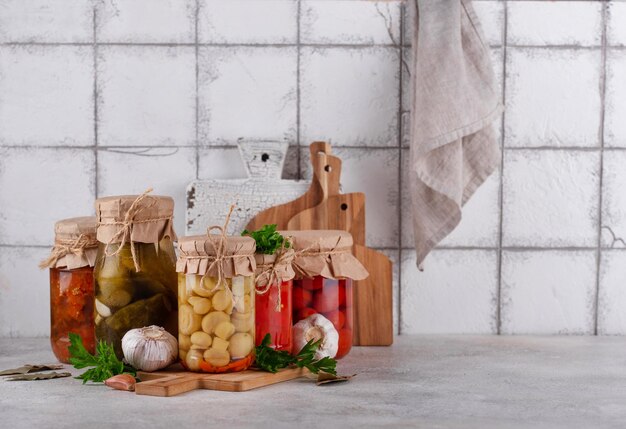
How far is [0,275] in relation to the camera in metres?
1.48

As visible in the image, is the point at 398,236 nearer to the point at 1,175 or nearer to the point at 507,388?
the point at 507,388

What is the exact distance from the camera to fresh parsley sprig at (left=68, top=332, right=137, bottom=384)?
3.57 ft

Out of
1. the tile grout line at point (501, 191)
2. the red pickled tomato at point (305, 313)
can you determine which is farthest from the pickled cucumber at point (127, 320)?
the tile grout line at point (501, 191)

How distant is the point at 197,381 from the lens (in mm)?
1059

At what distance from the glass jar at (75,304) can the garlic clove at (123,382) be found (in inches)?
5.7

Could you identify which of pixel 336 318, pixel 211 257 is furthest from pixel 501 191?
pixel 211 257

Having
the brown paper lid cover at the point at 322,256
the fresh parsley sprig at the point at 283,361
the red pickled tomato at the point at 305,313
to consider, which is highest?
the brown paper lid cover at the point at 322,256

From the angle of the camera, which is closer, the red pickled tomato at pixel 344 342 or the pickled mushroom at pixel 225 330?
the pickled mushroom at pixel 225 330

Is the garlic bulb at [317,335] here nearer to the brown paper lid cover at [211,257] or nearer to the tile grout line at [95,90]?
the brown paper lid cover at [211,257]

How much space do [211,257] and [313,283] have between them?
0.70 feet

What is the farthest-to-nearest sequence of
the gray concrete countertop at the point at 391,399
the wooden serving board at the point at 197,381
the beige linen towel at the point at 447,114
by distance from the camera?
the beige linen towel at the point at 447,114 < the wooden serving board at the point at 197,381 < the gray concrete countertop at the point at 391,399

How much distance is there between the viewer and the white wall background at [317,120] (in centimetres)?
146

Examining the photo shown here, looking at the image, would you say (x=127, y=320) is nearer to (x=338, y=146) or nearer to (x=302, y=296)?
(x=302, y=296)

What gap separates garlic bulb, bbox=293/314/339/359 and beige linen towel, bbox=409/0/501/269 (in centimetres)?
30
